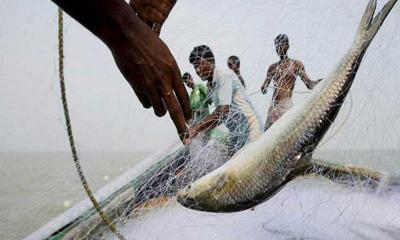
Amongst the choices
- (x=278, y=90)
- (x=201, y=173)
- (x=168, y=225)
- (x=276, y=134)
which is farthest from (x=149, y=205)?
(x=276, y=134)

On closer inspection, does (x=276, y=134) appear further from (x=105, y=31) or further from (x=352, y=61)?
(x=105, y=31)

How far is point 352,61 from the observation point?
2057 mm

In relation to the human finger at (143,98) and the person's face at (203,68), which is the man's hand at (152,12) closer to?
the human finger at (143,98)

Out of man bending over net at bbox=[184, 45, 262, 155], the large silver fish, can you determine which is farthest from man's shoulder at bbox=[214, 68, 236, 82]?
the large silver fish

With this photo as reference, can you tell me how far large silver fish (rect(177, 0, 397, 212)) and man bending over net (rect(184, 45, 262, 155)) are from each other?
102cm

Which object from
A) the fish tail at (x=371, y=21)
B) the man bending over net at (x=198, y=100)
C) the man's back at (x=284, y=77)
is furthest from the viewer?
the man bending over net at (x=198, y=100)

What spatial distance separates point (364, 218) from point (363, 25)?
3263 mm

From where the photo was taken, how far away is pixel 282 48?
10.6 feet

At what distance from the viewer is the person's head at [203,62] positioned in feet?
12.9

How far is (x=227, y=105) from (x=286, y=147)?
1512 mm

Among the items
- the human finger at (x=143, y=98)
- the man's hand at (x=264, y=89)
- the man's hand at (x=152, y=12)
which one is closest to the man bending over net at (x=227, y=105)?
the man's hand at (x=264, y=89)

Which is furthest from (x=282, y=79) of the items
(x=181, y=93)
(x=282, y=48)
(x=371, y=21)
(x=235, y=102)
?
(x=181, y=93)

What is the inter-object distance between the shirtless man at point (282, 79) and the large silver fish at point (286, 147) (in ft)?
2.65

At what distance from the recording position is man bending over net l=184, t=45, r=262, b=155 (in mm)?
3500
